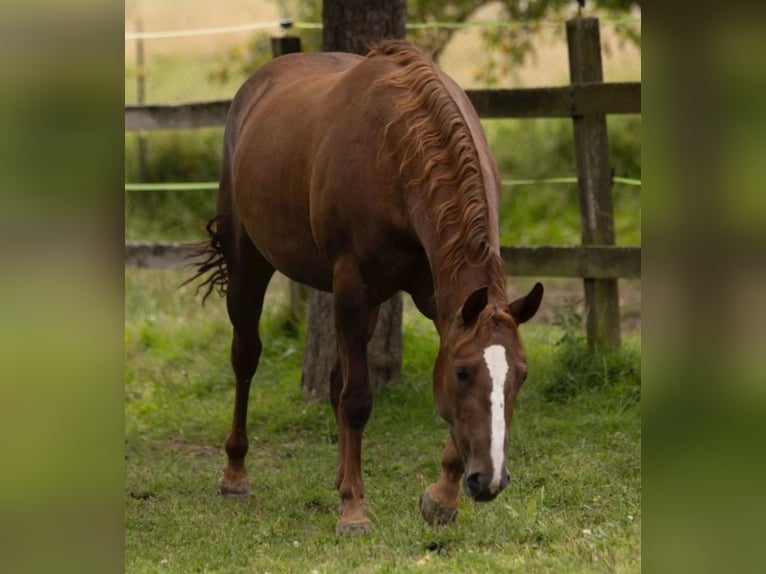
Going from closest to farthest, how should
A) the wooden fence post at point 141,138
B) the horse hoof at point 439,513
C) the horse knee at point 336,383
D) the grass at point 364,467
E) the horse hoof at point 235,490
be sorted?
the grass at point 364,467 < the horse hoof at point 439,513 < the horse knee at point 336,383 < the horse hoof at point 235,490 < the wooden fence post at point 141,138

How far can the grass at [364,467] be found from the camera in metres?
4.51

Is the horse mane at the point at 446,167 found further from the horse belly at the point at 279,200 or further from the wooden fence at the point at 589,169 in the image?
the wooden fence at the point at 589,169

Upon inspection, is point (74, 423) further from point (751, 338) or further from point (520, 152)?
point (520, 152)

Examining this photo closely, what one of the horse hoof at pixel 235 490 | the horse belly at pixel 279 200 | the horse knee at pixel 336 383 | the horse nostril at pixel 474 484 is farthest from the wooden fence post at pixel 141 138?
the horse nostril at pixel 474 484

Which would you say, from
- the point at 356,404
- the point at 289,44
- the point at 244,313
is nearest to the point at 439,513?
the point at 356,404

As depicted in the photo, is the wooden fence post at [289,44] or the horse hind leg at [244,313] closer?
the horse hind leg at [244,313]

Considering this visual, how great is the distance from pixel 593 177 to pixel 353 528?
3382 mm

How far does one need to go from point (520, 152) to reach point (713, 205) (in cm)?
945

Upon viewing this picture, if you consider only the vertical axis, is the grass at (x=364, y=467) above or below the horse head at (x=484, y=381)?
below

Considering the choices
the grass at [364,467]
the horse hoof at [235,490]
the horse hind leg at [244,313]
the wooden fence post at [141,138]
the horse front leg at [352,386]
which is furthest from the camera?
the wooden fence post at [141,138]

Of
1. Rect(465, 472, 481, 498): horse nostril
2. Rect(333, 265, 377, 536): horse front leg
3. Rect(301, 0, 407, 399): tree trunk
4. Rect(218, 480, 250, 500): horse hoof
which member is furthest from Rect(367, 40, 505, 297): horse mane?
Rect(301, 0, 407, 399): tree trunk

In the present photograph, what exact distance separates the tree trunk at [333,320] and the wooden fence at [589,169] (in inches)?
28.4

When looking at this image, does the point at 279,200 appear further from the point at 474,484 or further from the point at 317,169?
the point at 474,484

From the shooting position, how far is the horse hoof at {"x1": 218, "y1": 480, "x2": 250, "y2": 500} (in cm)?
580
